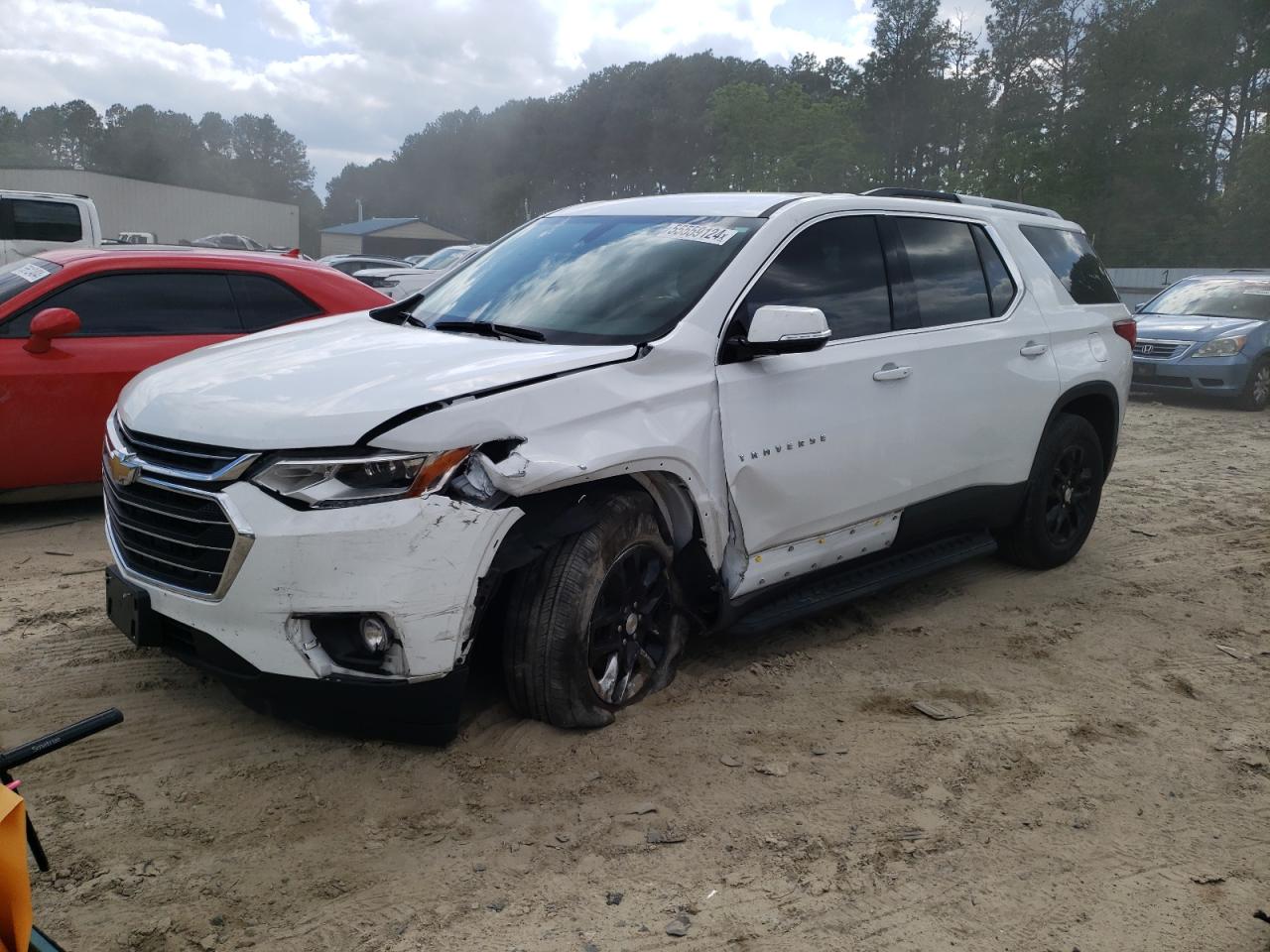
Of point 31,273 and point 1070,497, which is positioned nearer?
point 1070,497

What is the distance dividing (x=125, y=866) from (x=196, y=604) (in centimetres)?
71

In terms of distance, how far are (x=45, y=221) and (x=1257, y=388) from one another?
14.5 meters

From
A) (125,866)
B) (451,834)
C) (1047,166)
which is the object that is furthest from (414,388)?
(1047,166)

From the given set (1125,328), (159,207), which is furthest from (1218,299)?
(159,207)

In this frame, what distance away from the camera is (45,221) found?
41.9 feet

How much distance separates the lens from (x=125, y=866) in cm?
278

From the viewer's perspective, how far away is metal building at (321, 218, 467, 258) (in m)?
70.8

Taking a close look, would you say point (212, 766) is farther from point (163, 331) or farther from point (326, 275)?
point (326, 275)

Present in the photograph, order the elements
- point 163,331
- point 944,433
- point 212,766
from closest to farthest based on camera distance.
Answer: point 212,766, point 944,433, point 163,331

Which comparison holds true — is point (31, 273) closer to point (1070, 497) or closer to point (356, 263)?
point (1070, 497)

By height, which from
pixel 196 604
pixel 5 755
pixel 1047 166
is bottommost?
pixel 196 604

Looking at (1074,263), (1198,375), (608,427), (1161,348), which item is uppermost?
(1074,263)

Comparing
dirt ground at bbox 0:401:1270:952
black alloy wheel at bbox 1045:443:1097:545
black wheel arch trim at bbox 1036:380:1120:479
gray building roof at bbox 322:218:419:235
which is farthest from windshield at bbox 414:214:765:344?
gray building roof at bbox 322:218:419:235

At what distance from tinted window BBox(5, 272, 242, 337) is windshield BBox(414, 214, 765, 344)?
2369mm
